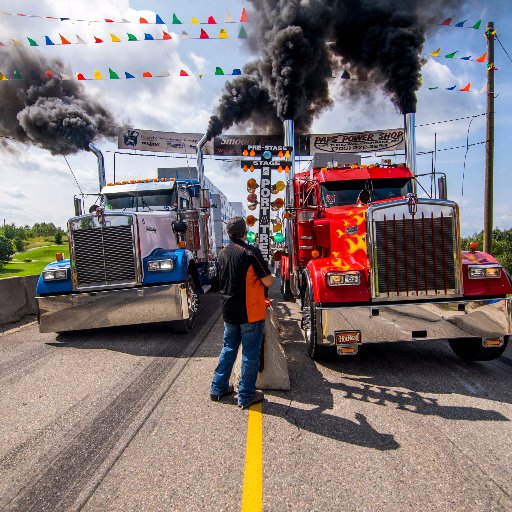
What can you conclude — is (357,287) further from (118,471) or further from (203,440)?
(118,471)

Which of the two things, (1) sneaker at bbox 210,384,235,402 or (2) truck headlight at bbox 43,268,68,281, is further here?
(2) truck headlight at bbox 43,268,68,281

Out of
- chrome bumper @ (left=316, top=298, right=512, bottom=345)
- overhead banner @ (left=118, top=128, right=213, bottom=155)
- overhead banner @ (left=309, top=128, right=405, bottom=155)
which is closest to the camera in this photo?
chrome bumper @ (left=316, top=298, right=512, bottom=345)

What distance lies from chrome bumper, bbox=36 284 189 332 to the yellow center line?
10.6ft

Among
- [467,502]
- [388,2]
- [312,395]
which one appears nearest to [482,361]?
[312,395]

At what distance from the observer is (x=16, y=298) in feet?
31.5

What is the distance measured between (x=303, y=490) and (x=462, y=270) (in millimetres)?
3366

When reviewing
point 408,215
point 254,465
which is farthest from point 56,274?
point 408,215

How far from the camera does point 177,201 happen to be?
9.27 metres

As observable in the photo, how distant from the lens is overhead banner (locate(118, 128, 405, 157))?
22250 millimetres

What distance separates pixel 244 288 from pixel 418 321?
211 centimetres

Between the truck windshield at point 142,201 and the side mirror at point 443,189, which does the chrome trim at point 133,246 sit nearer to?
the truck windshield at point 142,201

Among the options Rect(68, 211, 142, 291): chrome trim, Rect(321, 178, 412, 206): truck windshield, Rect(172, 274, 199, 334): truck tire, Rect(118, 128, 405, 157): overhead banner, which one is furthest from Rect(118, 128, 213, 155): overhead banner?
Rect(321, 178, 412, 206): truck windshield

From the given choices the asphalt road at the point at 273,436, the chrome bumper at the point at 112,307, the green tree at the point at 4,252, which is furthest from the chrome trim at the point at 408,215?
the green tree at the point at 4,252

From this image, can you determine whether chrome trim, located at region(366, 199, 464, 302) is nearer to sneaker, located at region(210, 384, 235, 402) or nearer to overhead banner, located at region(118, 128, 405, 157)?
sneaker, located at region(210, 384, 235, 402)
